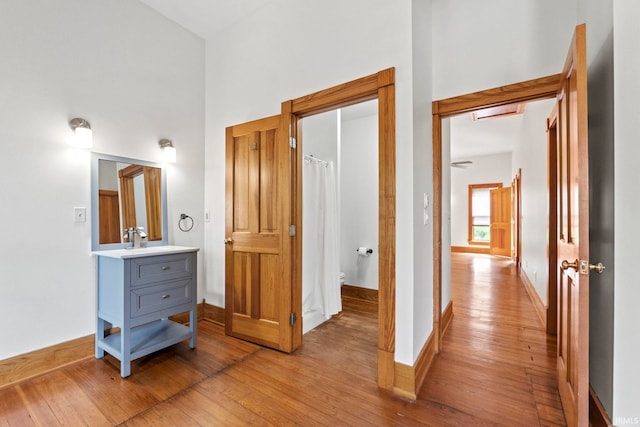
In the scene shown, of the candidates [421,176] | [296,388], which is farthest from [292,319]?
[421,176]

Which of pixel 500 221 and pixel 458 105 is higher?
pixel 458 105

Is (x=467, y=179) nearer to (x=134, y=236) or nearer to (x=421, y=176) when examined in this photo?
(x=421, y=176)

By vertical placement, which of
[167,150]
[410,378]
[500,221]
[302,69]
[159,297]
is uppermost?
[302,69]

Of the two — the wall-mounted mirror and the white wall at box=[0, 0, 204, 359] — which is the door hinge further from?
the white wall at box=[0, 0, 204, 359]

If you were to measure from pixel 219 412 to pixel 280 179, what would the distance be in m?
1.66

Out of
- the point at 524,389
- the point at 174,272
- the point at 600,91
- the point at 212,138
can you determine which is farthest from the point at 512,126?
the point at 174,272

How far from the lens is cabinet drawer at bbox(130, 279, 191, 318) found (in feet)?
6.75

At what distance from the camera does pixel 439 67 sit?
2.25 m

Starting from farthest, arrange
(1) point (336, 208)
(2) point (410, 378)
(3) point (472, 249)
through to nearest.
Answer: (3) point (472, 249), (1) point (336, 208), (2) point (410, 378)

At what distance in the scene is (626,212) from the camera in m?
1.14

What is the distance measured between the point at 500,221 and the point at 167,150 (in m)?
8.68

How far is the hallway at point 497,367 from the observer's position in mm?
1668

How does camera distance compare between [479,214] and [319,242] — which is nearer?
[319,242]

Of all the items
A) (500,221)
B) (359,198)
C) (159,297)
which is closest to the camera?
(159,297)
